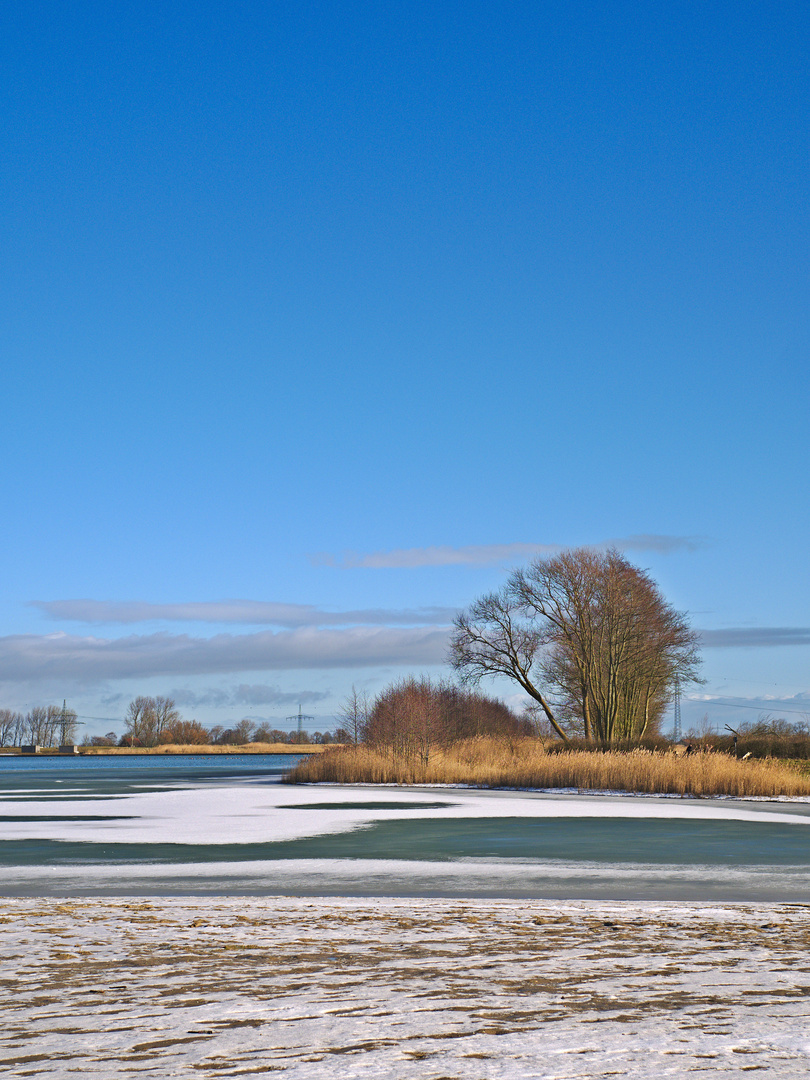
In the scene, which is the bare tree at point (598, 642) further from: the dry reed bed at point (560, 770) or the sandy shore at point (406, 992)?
the sandy shore at point (406, 992)

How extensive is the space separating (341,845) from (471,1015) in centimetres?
1070

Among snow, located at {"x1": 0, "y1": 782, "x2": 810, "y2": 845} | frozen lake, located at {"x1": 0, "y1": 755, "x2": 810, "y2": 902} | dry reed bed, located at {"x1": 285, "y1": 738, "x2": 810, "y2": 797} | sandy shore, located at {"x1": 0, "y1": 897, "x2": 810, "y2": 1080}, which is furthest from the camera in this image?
dry reed bed, located at {"x1": 285, "y1": 738, "x2": 810, "y2": 797}

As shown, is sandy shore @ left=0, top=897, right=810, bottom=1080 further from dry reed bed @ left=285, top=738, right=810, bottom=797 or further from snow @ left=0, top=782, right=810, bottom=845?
dry reed bed @ left=285, top=738, right=810, bottom=797

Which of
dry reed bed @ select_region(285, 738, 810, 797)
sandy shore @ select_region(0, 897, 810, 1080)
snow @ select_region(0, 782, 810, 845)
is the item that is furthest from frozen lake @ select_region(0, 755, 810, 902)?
dry reed bed @ select_region(285, 738, 810, 797)

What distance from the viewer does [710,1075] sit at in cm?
370

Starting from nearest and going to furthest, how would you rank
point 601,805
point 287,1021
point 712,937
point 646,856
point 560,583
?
1. point 287,1021
2. point 712,937
3. point 646,856
4. point 601,805
5. point 560,583

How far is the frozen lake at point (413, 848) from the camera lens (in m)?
10.6

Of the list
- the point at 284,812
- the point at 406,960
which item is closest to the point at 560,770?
the point at 284,812

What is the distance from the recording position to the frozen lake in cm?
1062

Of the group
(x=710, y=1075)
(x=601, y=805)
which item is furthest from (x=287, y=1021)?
(x=601, y=805)

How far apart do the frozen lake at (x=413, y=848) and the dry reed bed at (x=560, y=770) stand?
3.28 m

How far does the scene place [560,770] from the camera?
109 ft

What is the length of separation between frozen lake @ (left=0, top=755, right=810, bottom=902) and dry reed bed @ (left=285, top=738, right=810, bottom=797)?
10.8ft

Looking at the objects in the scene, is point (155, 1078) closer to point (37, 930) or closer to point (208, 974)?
point (208, 974)
